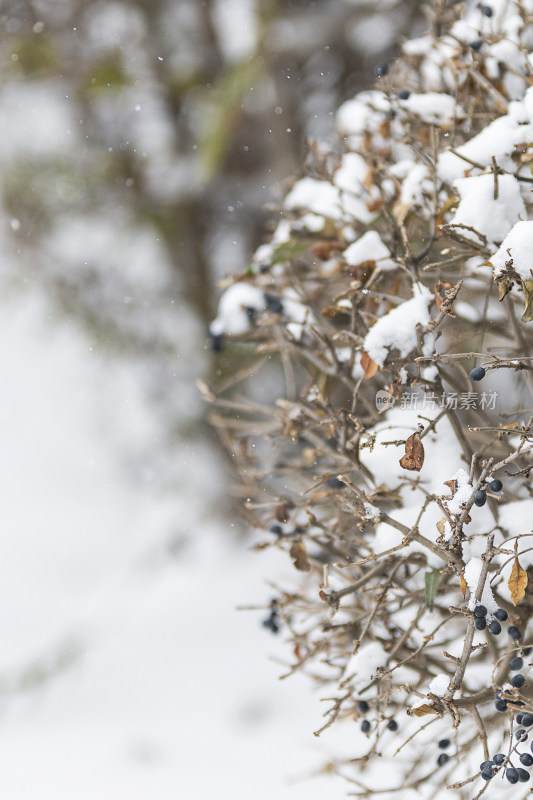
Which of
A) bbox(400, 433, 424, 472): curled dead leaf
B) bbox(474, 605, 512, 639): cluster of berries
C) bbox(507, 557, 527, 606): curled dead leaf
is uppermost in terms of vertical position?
bbox(400, 433, 424, 472): curled dead leaf

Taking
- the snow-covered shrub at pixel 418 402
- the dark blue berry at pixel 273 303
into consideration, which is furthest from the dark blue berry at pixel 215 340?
the dark blue berry at pixel 273 303

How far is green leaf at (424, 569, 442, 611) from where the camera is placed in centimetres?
91

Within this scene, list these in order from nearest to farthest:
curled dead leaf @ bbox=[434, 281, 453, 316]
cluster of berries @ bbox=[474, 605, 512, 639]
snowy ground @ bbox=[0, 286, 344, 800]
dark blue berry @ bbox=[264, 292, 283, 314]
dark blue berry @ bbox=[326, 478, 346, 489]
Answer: cluster of berries @ bbox=[474, 605, 512, 639], curled dead leaf @ bbox=[434, 281, 453, 316], dark blue berry @ bbox=[326, 478, 346, 489], dark blue berry @ bbox=[264, 292, 283, 314], snowy ground @ bbox=[0, 286, 344, 800]

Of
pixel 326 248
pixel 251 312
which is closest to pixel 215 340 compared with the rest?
pixel 251 312

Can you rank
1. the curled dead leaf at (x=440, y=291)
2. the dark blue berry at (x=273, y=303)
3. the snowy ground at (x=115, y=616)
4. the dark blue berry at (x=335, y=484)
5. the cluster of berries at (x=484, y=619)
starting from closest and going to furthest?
the cluster of berries at (x=484, y=619)
the curled dead leaf at (x=440, y=291)
the dark blue berry at (x=335, y=484)
the dark blue berry at (x=273, y=303)
the snowy ground at (x=115, y=616)

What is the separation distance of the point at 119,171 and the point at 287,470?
278cm

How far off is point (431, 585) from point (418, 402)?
0.31 m

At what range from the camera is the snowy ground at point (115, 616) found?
2.37 metres

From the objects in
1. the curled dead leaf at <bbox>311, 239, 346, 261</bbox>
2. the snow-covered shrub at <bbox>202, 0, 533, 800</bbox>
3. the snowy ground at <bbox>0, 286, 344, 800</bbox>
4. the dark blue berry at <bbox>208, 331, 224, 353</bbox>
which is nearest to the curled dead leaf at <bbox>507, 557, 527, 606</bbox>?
the snow-covered shrub at <bbox>202, 0, 533, 800</bbox>

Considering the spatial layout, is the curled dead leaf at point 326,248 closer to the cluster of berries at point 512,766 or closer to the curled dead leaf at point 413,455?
the curled dead leaf at point 413,455

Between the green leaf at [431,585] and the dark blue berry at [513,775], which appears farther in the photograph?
the green leaf at [431,585]

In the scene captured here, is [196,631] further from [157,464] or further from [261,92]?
[261,92]

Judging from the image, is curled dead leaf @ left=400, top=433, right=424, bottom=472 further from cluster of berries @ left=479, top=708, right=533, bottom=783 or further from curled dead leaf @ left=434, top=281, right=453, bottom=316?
cluster of berries @ left=479, top=708, right=533, bottom=783

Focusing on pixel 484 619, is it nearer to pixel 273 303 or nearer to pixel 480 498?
pixel 480 498
